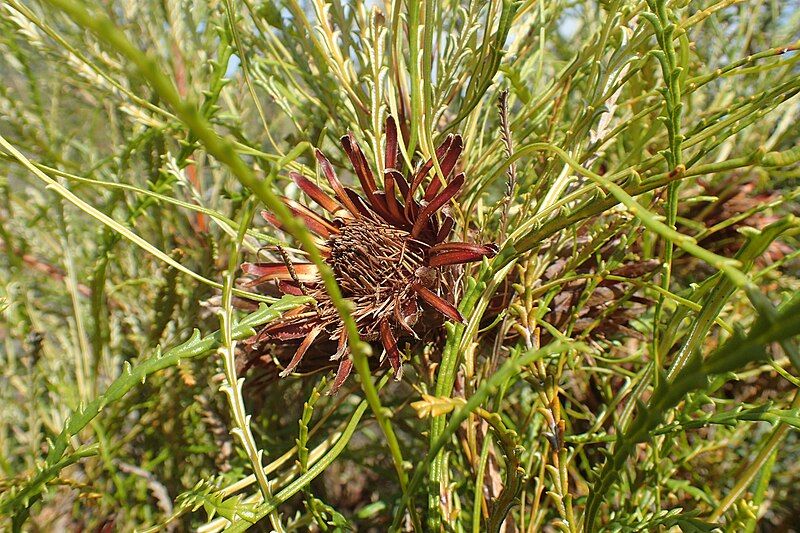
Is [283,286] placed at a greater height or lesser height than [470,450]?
greater

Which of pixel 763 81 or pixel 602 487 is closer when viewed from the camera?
pixel 602 487

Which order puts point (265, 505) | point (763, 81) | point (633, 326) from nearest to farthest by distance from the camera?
point (265, 505) → point (633, 326) → point (763, 81)

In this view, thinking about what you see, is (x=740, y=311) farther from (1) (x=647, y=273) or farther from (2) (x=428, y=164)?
(2) (x=428, y=164)

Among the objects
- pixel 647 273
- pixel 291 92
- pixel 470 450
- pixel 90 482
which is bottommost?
pixel 90 482

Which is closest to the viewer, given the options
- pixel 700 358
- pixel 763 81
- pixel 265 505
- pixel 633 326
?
pixel 700 358

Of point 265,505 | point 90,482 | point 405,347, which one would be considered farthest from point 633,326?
point 90,482
